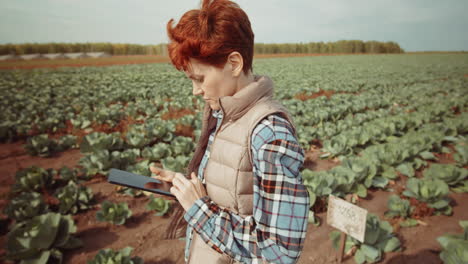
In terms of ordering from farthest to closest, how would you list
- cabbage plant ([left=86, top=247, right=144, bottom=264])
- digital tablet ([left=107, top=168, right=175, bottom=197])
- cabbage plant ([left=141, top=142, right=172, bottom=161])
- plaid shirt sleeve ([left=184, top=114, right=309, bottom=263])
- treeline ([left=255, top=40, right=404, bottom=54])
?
1. treeline ([left=255, top=40, right=404, bottom=54])
2. cabbage plant ([left=141, top=142, right=172, bottom=161])
3. cabbage plant ([left=86, top=247, right=144, bottom=264])
4. digital tablet ([left=107, top=168, right=175, bottom=197])
5. plaid shirt sleeve ([left=184, top=114, right=309, bottom=263])

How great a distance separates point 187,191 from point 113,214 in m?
2.83

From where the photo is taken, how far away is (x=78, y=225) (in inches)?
137

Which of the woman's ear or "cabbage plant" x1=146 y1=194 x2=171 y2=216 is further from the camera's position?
"cabbage plant" x1=146 y1=194 x2=171 y2=216

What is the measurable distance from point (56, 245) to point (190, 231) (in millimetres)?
2400

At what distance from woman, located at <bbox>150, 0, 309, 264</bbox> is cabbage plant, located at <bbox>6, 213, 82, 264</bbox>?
8.35ft

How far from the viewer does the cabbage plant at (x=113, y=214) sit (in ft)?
11.1

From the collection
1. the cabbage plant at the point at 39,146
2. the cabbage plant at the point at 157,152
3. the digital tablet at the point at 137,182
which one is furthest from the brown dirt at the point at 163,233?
the digital tablet at the point at 137,182

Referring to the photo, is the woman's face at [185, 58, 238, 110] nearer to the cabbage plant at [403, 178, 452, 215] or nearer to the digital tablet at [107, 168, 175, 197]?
the digital tablet at [107, 168, 175, 197]

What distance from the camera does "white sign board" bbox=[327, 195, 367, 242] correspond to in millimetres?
2311

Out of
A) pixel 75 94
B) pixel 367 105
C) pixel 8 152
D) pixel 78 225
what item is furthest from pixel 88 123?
pixel 367 105

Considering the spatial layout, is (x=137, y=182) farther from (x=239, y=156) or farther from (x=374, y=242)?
(x=374, y=242)

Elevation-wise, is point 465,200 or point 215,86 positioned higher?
point 215,86

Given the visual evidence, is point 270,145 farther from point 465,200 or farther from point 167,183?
point 465,200

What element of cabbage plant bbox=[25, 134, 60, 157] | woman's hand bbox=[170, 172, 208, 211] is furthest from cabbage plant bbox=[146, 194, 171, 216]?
cabbage plant bbox=[25, 134, 60, 157]
